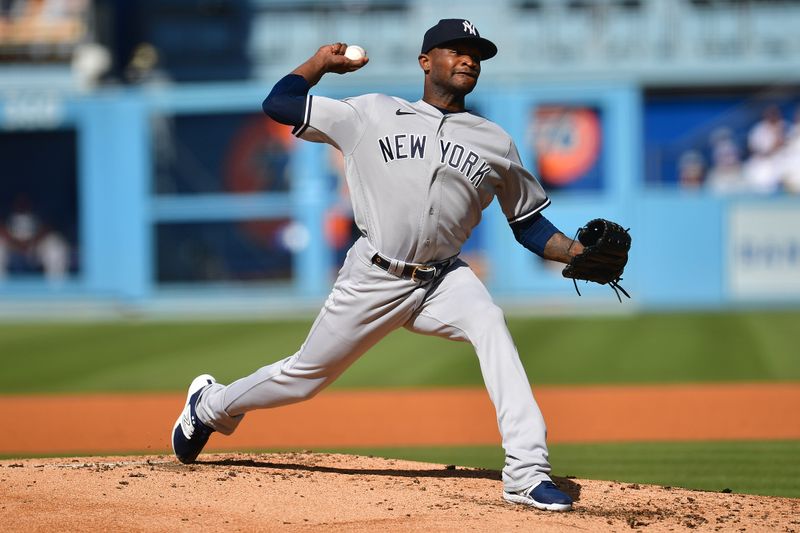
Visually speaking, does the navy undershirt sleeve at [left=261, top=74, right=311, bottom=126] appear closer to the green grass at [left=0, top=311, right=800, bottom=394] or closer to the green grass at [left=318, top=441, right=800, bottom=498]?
the green grass at [left=318, top=441, right=800, bottom=498]

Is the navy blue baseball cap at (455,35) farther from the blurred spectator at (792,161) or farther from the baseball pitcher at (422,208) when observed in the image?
the blurred spectator at (792,161)

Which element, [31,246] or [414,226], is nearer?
[414,226]

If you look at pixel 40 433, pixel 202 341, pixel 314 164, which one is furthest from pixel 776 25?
pixel 40 433

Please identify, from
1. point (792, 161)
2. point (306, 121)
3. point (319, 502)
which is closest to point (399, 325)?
point (319, 502)

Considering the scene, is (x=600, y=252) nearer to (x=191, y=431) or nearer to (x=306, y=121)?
(x=306, y=121)

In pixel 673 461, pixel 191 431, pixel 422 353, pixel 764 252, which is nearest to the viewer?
pixel 191 431

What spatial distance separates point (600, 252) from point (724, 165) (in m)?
15.2

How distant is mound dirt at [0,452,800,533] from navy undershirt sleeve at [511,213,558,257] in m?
1.00

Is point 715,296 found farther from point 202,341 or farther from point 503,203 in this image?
point 503,203

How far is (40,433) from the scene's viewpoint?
293 inches

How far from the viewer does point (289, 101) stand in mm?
4703

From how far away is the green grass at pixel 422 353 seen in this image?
966 centimetres

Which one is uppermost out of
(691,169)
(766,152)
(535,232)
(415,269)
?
(766,152)

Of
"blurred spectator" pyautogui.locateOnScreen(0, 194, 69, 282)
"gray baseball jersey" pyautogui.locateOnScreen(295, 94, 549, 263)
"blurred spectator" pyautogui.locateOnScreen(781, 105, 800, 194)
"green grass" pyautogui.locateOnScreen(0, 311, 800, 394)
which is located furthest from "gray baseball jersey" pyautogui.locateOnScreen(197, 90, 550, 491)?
"blurred spectator" pyautogui.locateOnScreen(0, 194, 69, 282)
